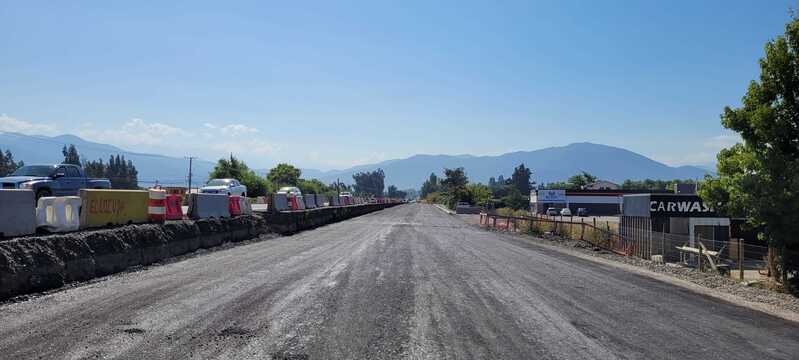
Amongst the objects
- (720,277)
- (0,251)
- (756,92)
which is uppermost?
(756,92)

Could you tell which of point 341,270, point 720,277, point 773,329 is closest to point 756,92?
point 720,277

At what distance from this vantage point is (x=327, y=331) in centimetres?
746

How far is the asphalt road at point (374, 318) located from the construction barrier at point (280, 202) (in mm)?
15835

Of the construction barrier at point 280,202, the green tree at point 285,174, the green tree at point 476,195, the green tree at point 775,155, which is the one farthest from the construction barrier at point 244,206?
the green tree at point 285,174

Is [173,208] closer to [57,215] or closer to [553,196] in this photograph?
[57,215]

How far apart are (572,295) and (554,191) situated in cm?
10065

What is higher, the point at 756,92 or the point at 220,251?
the point at 756,92

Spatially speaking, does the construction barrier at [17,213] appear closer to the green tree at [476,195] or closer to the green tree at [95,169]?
the green tree at [476,195]

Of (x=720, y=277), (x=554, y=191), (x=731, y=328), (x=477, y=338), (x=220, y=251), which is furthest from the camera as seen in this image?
(x=554, y=191)

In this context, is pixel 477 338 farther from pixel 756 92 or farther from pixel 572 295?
pixel 756 92

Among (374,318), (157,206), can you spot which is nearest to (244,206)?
(157,206)

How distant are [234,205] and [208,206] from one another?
111 inches

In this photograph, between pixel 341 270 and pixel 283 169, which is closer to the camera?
pixel 341 270

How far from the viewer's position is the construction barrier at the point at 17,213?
1073cm
